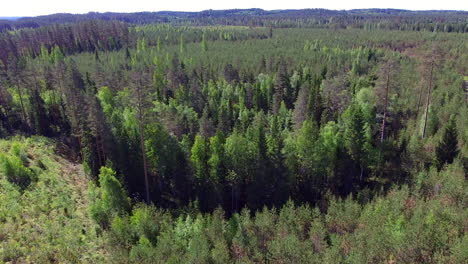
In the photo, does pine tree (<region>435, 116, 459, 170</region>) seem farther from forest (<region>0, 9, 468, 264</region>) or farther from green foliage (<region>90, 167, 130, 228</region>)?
green foliage (<region>90, 167, 130, 228</region>)

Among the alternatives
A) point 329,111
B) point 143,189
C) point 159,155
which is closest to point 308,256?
point 159,155

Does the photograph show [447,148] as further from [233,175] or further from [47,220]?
[47,220]

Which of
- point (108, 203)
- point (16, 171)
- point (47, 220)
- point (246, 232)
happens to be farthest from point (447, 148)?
point (16, 171)

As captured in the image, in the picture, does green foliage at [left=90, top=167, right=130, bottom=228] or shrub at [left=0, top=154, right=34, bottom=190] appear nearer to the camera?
green foliage at [left=90, top=167, right=130, bottom=228]

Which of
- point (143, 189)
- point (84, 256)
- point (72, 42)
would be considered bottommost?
point (143, 189)

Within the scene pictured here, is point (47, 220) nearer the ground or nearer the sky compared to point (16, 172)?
nearer the ground

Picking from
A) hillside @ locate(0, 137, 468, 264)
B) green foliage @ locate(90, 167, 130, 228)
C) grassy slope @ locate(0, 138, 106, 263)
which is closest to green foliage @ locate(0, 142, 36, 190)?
hillside @ locate(0, 137, 468, 264)

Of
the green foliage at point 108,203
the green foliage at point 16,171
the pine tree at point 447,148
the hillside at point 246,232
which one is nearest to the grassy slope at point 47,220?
the hillside at point 246,232

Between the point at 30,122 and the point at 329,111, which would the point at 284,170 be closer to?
the point at 329,111
